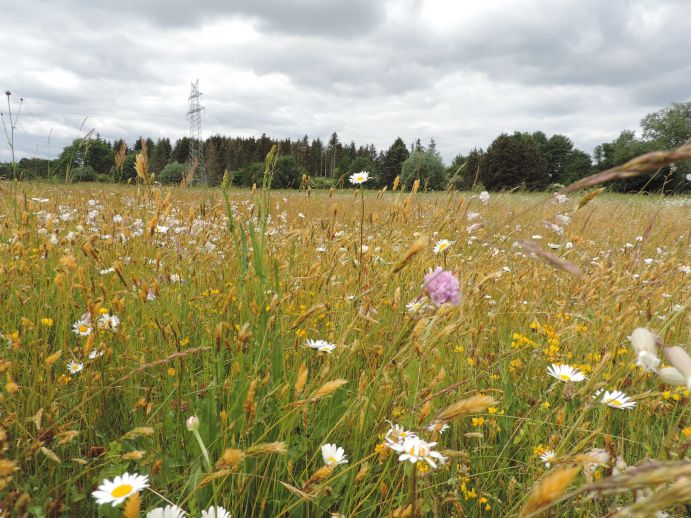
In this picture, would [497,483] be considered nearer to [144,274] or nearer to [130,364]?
[130,364]

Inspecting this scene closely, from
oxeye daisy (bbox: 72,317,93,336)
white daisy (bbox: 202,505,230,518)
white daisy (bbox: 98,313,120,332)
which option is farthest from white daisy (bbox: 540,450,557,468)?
oxeye daisy (bbox: 72,317,93,336)

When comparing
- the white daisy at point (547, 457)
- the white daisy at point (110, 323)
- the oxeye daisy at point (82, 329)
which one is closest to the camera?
the white daisy at point (547, 457)

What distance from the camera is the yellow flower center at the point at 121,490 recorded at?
836mm

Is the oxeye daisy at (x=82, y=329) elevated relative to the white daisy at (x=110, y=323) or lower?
lower

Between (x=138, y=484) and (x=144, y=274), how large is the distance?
60.6 inches

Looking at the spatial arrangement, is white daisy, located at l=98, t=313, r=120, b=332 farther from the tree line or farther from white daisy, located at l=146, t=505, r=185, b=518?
the tree line

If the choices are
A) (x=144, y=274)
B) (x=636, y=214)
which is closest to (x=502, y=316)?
(x=144, y=274)

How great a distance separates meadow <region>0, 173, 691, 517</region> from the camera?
84 centimetres

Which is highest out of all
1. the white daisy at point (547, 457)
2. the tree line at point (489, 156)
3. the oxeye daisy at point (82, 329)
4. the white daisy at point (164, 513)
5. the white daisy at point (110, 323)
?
the tree line at point (489, 156)

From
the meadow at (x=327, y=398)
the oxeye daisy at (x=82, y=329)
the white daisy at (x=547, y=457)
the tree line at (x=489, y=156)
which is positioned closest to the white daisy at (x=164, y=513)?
the meadow at (x=327, y=398)

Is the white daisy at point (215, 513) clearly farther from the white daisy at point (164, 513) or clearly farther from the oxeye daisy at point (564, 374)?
the oxeye daisy at point (564, 374)

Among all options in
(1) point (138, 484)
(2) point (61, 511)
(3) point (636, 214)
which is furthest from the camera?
(3) point (636, 214)

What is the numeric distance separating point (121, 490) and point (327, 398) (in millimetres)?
656

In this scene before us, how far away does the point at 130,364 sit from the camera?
1.56 meters
